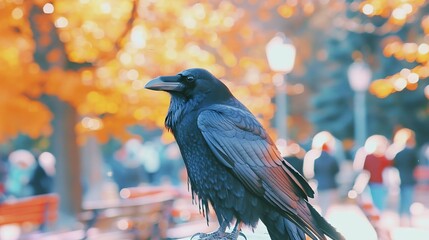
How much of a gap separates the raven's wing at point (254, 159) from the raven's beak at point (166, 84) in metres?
0.19

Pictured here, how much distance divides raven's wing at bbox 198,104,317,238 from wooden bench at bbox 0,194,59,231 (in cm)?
717

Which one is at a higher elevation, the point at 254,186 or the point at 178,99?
the point at 178,99

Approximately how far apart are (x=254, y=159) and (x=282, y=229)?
0.38 m

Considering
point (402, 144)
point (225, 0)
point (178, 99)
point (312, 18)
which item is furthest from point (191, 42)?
point (312, 18)

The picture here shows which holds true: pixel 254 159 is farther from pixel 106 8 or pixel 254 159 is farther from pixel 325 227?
pixel 106 8

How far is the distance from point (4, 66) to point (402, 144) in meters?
7.65

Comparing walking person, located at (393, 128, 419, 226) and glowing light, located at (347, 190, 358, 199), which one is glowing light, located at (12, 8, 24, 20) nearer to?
glowing light, located at (347, 190, 358, 199)

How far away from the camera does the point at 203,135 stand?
4.08m

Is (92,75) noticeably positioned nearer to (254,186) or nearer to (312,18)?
(254,186)

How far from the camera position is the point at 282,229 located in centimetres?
407

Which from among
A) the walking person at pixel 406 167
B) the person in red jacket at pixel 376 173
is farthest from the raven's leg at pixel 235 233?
the walking person at pixel 406 167

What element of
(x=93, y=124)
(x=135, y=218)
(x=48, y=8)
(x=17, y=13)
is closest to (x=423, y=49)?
(x=135, y=218)

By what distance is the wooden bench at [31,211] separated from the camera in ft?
36.3

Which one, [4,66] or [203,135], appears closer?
[203,135]
